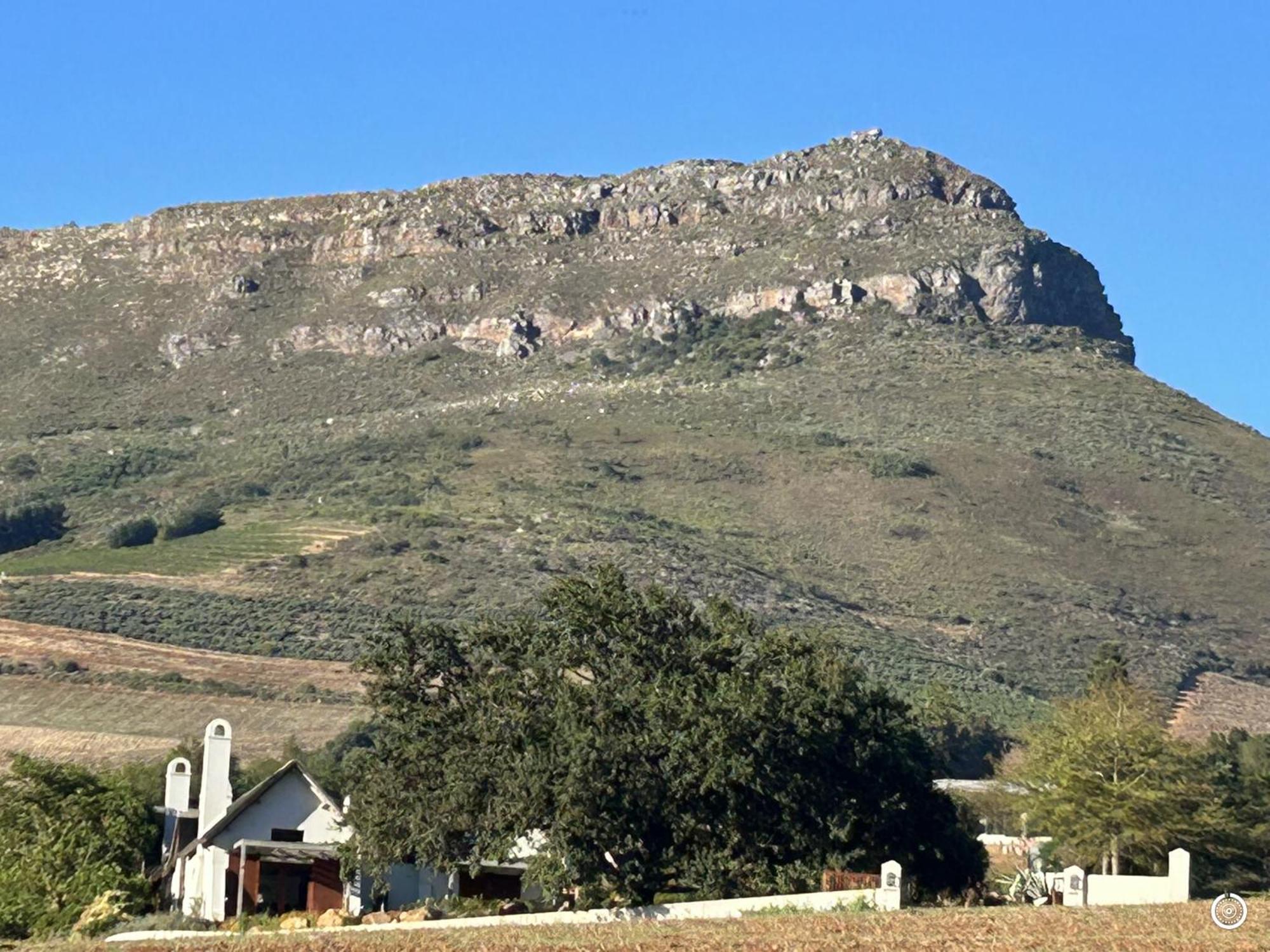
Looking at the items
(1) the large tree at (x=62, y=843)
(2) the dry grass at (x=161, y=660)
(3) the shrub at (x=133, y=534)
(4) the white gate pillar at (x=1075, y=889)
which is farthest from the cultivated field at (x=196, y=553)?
(4) the white gate pillar at (x=1075, y=889)

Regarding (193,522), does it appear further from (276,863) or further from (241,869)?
(241,869)

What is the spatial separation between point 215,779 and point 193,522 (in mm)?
95820

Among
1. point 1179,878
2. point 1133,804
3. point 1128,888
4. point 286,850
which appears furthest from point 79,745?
point 1179,878

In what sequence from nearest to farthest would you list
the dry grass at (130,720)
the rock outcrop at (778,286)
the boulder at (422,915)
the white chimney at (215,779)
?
→ the boulder at (422,915)
the white chimney at (215,779)
the dry grass at (130,720)
the rock outcrop at (778,286)

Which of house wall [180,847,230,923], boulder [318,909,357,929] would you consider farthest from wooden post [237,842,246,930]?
boulder [318,909,357,929]

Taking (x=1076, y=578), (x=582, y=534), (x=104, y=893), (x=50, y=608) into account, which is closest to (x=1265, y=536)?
(x=1076, y=578)

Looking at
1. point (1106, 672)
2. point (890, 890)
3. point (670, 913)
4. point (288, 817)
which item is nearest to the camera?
point (890, 890)

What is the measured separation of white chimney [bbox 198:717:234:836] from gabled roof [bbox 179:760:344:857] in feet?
0.96

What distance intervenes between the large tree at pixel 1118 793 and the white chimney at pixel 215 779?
19.6 meters

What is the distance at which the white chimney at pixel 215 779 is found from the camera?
49.0m

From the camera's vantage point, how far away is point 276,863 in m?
47.0

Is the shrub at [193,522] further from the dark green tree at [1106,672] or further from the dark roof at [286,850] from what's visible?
the dark roof at [286,850]

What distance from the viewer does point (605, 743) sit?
4316cm

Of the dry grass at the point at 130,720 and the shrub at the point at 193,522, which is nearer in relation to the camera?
the dry grass at the point at 130,720
